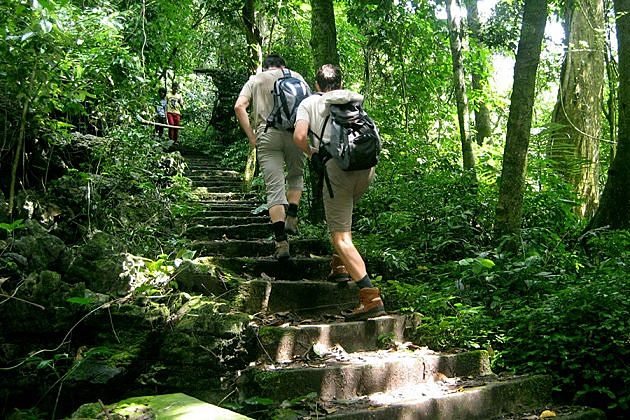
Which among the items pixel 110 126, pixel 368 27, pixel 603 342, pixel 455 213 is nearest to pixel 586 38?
pixel 368 27

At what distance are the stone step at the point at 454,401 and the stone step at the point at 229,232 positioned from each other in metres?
3.14

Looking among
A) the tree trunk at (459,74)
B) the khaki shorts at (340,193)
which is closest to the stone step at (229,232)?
the khaki shorts at (340,193)

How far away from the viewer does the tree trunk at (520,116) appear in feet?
17.9

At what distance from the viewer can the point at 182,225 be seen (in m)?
6.37

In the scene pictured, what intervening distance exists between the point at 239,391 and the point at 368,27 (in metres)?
7.44

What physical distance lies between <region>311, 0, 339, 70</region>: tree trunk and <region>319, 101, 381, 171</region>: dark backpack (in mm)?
2785

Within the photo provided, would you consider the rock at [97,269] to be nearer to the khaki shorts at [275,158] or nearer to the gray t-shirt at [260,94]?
the khaki shorts at [275,158]

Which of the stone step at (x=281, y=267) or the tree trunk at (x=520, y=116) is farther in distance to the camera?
the tree trunk at (x=520, y=116)

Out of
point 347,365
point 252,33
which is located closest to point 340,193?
point 347,365

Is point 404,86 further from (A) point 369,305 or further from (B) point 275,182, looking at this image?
(A) point 369,305

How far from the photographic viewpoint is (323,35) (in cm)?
702

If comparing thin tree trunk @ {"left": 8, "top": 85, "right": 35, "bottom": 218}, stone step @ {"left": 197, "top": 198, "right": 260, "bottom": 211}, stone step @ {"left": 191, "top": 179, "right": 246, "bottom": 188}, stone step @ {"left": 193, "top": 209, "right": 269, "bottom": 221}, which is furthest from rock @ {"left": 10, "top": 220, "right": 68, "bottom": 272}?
stone step @ {"left": 191, "top": 179, "right": 246, "bottom": 188}

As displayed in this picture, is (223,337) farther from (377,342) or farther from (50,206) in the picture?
(50,206)

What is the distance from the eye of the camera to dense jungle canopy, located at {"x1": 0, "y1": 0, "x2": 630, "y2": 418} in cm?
379
